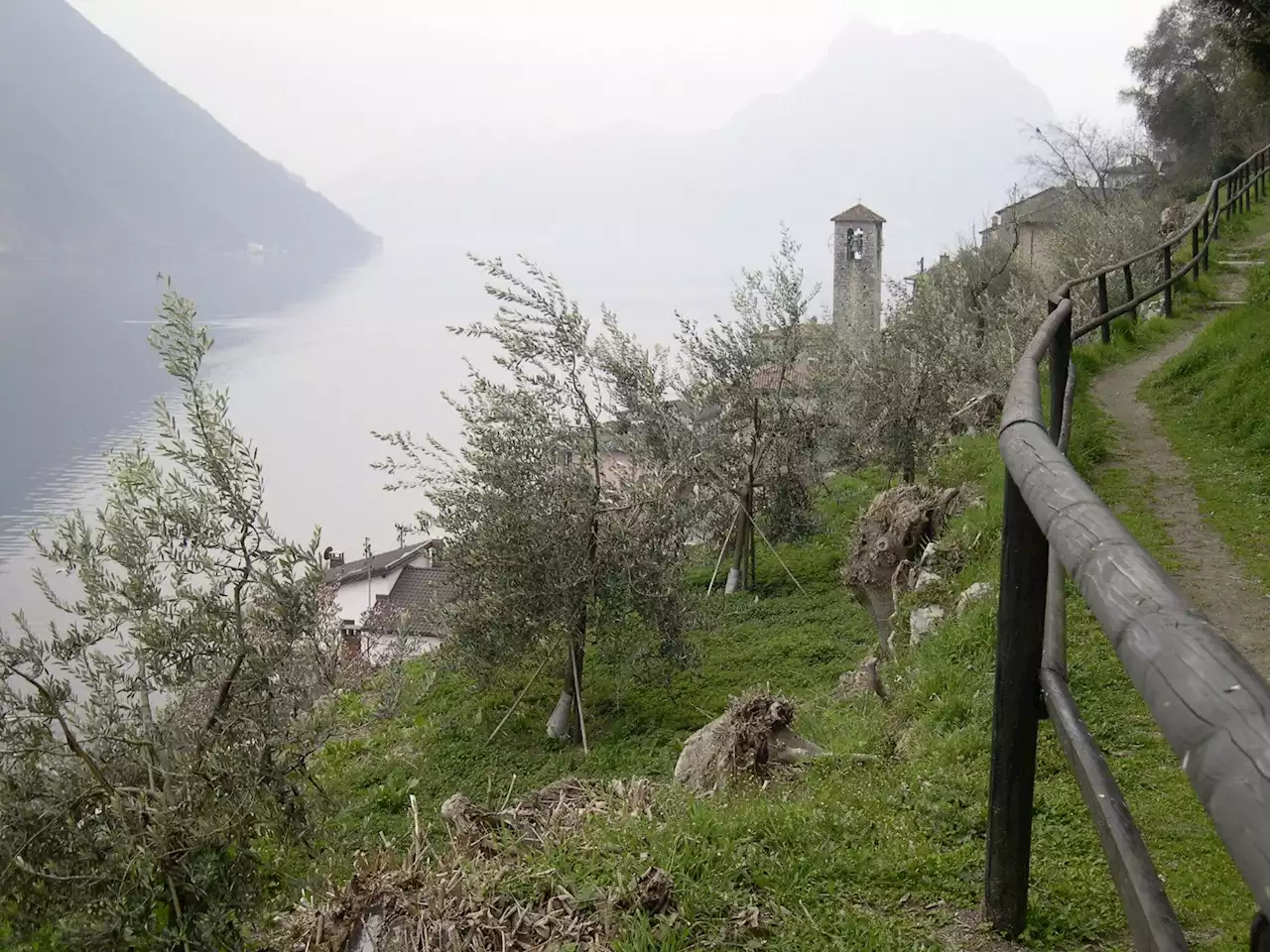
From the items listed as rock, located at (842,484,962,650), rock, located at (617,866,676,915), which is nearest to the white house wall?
rock, located at (842,484,962,650)

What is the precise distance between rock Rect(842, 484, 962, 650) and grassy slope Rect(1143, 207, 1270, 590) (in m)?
2.47

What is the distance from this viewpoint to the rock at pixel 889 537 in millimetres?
11203

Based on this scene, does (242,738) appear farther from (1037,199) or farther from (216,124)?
(216,124)

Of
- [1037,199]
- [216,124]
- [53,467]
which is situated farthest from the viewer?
[216,124]

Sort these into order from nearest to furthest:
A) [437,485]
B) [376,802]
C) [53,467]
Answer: [376,802], [437,485], [53,467]

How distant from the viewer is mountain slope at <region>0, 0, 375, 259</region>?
133 m

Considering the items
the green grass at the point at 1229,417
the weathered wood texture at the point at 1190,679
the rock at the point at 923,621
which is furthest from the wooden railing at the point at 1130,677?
the rock at the point at 923,621

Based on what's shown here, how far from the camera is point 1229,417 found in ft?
29.5

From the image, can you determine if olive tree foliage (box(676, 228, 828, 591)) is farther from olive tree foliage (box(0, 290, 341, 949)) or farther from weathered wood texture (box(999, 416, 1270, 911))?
weathered wood texture (box(999, 416, 1270, 911))

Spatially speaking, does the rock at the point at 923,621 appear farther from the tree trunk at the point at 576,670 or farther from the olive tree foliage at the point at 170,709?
the tree trunk at the point at 576,670

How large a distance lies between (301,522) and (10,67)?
126 metres

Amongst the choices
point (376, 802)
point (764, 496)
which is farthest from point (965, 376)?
point (376, 802)

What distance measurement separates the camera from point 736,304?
18969 mm

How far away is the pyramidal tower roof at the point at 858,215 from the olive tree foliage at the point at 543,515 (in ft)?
143
